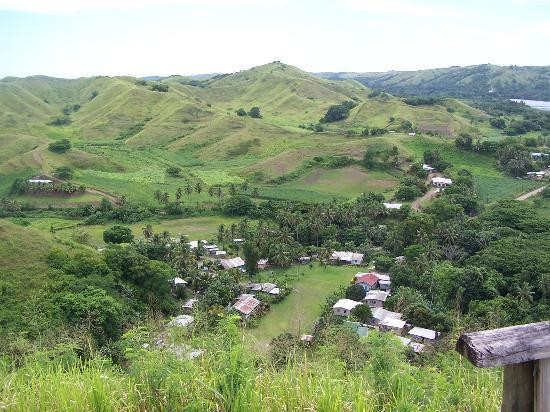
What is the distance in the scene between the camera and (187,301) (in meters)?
28.7

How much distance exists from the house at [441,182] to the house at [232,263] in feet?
91.4

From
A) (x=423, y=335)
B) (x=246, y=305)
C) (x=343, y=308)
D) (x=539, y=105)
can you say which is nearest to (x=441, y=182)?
(x=343, y=308)

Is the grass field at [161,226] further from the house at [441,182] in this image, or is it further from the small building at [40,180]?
the house at [441,182]

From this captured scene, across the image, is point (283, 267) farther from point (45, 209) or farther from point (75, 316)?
point (45, 209)

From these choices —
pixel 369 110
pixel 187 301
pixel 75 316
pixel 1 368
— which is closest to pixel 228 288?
pixel 187 301

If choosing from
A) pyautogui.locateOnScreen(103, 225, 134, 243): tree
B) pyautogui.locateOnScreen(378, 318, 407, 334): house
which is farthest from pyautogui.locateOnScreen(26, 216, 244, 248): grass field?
pyautogui.locateOnScreen(378, 318, 407, 334): house

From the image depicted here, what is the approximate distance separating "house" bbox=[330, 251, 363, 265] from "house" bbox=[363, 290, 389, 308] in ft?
21.2

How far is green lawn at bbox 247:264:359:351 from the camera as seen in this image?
83.8 feet

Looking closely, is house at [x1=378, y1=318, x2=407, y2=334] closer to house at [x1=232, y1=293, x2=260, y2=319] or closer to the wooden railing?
house at [x1=232, y1=293, x2=260, y2=319]

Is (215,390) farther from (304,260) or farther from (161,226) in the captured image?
(161,226)

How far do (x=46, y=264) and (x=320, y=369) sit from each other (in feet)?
74.0

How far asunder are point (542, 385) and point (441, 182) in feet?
175

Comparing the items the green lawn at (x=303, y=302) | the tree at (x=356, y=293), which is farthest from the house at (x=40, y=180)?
the tree at (x=356, y=293)

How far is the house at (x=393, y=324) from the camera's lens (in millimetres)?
24484
